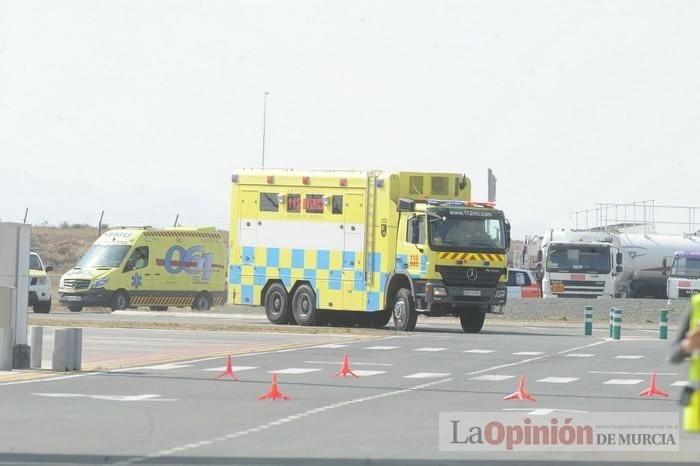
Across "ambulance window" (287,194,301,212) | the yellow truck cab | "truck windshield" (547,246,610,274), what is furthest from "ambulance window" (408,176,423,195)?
"truck windshield" (547,246,610,274)

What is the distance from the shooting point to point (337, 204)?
3706 cm

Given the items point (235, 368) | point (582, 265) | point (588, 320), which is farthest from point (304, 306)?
point (582, 265)

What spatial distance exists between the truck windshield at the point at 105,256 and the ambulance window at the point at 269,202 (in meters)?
10.3

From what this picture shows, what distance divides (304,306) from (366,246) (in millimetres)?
2392

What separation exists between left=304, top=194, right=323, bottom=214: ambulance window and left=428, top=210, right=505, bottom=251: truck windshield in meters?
3.33

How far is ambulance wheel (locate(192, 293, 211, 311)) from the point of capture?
49562 mm

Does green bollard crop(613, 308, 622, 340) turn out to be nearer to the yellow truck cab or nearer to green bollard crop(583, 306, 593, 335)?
green bollard crop(583, 306, 593, 335)

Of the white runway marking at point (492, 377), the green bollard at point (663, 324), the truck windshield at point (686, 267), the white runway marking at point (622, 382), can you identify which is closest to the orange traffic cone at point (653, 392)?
the white runway marking at point (622, 382)

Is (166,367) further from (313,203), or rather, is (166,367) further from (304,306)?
(313,203)

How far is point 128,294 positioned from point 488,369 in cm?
2526

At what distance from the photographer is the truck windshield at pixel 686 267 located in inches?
2227

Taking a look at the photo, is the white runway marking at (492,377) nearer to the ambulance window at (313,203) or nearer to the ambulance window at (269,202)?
the ambulance window at (313,203)

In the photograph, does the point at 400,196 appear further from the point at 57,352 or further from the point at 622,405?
the point at 622,405

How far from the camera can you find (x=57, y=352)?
22375mm
